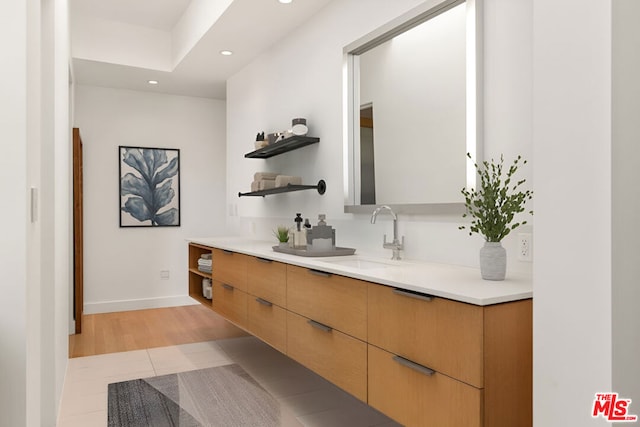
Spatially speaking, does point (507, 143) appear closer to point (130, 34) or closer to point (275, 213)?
point (275, 213)

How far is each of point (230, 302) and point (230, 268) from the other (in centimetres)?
24

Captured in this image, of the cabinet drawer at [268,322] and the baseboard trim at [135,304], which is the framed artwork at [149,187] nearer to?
the baseboard trim at [135,304]

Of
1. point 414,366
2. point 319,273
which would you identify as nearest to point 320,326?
point 319,273

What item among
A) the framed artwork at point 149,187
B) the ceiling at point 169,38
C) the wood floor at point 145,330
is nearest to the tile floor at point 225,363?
the wood floor at point 145,330

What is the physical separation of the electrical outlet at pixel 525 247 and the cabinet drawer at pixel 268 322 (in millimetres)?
1212

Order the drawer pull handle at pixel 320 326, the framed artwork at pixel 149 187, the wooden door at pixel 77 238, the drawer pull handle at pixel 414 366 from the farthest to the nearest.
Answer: the framed artwork at pixel 149 187 → the wooden door at pixel 77 238 → the drawer pull handle at pixel 320 326 → the drawer pull handle at pixel 414 366

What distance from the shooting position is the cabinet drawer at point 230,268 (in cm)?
308

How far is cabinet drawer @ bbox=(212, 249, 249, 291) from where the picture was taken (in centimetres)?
308

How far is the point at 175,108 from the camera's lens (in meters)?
5.58

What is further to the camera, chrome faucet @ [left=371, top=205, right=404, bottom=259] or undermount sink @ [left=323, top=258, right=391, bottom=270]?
chrome faucet @ [left=371, top=205, right=404, bottom=259]

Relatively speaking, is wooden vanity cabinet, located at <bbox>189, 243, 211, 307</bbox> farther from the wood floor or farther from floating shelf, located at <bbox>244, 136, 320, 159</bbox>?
floating shelf, located at <bbox>244, 136, 320, 159</bbox>

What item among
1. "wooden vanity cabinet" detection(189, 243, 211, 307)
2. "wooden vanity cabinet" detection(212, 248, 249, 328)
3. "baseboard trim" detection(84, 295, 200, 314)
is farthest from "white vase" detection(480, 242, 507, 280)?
"baseboard trim" detection(84, 295, 200, 314)

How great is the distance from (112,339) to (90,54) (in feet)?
8.54

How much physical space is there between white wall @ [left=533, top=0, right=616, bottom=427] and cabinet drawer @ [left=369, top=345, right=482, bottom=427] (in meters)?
0.19
